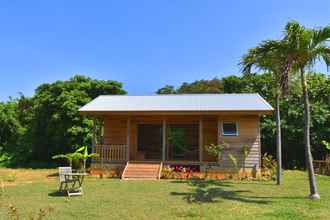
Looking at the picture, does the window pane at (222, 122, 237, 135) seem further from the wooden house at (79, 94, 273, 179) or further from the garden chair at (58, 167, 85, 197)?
the garden chair at (58, 167, 85, 197)

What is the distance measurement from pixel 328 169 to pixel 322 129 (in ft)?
11.0

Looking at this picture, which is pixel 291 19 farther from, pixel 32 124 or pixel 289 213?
pixel 32 124

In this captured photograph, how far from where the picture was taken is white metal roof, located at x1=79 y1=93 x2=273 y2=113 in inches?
675

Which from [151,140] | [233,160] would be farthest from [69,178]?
[151,140]

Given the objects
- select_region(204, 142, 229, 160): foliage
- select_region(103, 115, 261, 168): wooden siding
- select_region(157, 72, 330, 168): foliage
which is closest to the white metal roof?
select_region(103, 115, 261, 168): wooden siding

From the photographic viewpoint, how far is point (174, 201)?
33.5 ft

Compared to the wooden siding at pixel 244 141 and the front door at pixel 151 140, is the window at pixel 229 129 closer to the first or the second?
the wooden siding at pixel 244 141

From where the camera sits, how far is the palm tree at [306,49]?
10.6 metres

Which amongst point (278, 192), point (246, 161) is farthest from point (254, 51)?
point (246, 161)

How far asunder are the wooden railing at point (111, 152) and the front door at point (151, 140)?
3.40m

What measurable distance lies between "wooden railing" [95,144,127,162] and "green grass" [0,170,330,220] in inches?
144

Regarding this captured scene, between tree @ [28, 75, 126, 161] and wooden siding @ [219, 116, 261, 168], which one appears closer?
wooden siding @ [219, 116, 261, 168]

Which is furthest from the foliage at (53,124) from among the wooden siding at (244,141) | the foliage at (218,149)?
the wooden siding at (244,141)

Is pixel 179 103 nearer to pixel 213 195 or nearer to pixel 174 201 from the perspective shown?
pixel 213 195
